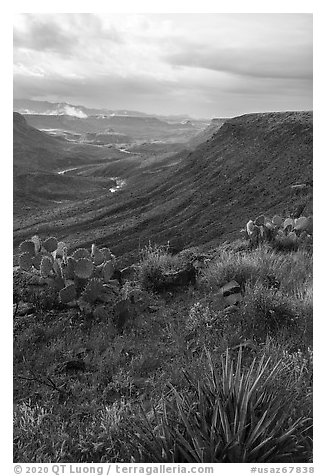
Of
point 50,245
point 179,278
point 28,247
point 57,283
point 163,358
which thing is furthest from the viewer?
point 50,245

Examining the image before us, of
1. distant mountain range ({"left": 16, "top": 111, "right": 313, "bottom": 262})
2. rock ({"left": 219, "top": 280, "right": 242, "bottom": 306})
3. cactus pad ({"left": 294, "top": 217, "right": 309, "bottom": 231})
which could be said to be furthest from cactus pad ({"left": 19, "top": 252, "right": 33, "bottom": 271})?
distant mountain range ({"left": 16, "top": 111, "right": 313, "bottom": 262})

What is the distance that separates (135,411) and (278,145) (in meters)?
28.4

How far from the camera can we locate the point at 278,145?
29.6m

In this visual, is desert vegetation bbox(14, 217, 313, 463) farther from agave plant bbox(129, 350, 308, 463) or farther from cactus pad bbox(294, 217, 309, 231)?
cactus pad bbox(294, 217, 309, 231)

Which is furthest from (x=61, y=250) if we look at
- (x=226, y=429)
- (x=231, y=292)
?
(x=226, y=429)

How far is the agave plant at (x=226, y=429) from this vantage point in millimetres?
2502

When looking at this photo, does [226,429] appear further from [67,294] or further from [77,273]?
[77,273]

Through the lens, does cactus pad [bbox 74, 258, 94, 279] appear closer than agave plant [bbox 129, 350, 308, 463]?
No

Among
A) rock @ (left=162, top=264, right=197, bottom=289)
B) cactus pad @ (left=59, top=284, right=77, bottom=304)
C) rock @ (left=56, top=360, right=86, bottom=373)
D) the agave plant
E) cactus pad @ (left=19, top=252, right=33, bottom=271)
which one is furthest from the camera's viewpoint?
rock @ (left=162, top=264, right=197, bottom=289)

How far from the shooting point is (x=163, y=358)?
388cm

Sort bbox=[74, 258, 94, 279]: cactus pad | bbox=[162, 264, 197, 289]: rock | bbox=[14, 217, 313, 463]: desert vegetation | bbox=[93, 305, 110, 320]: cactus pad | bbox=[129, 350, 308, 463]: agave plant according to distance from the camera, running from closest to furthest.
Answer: bbox=[129, 350, 308, 463]: agave plant, bbox=[14, 217, 313, 463]: desert vegetation, bbox=[93, 305, 110, 320]: cactus pad, bbox=[74, 258, 94, 279]: cactus pad, bbox=[162, 264, 197, 289]: rock

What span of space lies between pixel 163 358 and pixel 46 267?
180 centimetres

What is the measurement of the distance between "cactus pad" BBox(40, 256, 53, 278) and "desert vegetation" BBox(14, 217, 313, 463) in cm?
1

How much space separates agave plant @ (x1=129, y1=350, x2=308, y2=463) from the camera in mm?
2502
